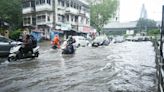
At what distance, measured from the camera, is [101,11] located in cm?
5641

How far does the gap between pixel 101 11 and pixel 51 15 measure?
664 inches

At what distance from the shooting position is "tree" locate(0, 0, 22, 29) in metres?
37.8

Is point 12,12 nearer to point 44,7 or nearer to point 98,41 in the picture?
point 44,7

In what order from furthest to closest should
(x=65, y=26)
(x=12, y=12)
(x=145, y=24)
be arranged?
(x=145, y=24), (x=65, y=26), (x=12, y=12)

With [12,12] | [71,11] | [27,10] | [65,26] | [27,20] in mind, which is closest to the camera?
[12,12]

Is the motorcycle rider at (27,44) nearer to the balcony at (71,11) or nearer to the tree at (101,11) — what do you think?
the balcony at (71,11)

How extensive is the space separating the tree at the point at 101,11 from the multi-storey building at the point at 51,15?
25.9ft

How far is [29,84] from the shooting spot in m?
7.93

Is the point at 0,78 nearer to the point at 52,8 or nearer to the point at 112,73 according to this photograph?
the point at 112,73

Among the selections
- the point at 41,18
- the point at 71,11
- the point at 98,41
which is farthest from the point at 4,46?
the point at 71,11

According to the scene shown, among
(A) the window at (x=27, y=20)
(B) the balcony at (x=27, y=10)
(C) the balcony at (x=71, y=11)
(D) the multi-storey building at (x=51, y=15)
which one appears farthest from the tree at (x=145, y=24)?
(B) the balcony at (x=27, y=10)

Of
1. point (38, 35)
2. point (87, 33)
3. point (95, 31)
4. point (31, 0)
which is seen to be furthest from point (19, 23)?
point (95, 31)

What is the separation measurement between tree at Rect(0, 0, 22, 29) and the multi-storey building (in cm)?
201

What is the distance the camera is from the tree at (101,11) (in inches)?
2218
